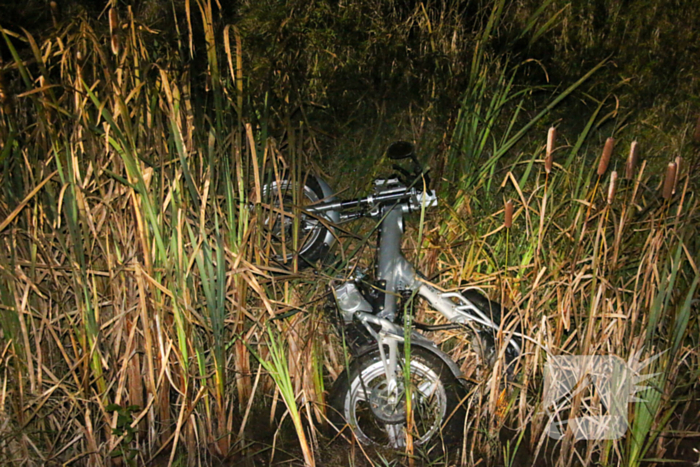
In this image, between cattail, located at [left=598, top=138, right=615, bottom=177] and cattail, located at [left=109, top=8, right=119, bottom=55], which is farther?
cattail, located at [left=109, top=8, right=119, bottom=55]

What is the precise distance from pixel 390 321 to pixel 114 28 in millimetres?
1371

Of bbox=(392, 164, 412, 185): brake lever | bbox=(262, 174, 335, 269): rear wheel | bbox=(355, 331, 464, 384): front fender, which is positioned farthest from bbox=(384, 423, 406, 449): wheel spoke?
bbox=(392, 164, 412, 185): brake lever

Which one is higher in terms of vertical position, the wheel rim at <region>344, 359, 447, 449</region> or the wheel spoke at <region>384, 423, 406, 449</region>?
the wheel rim at <region>344, 359, 447, 449</region>

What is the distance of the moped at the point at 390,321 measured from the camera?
7.75 feet

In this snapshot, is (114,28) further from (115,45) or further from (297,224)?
(297,224)

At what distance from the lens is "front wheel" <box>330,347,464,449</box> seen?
237cm

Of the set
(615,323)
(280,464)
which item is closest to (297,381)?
(280,464)

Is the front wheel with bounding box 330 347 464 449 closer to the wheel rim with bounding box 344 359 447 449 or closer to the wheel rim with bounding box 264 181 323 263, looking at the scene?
the wheel rim with bounding box 344 359 447 449

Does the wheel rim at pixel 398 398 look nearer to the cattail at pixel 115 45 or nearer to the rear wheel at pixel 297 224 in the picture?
the rear wheel at pixel 297 224

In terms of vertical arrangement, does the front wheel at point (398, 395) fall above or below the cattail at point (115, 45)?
below
